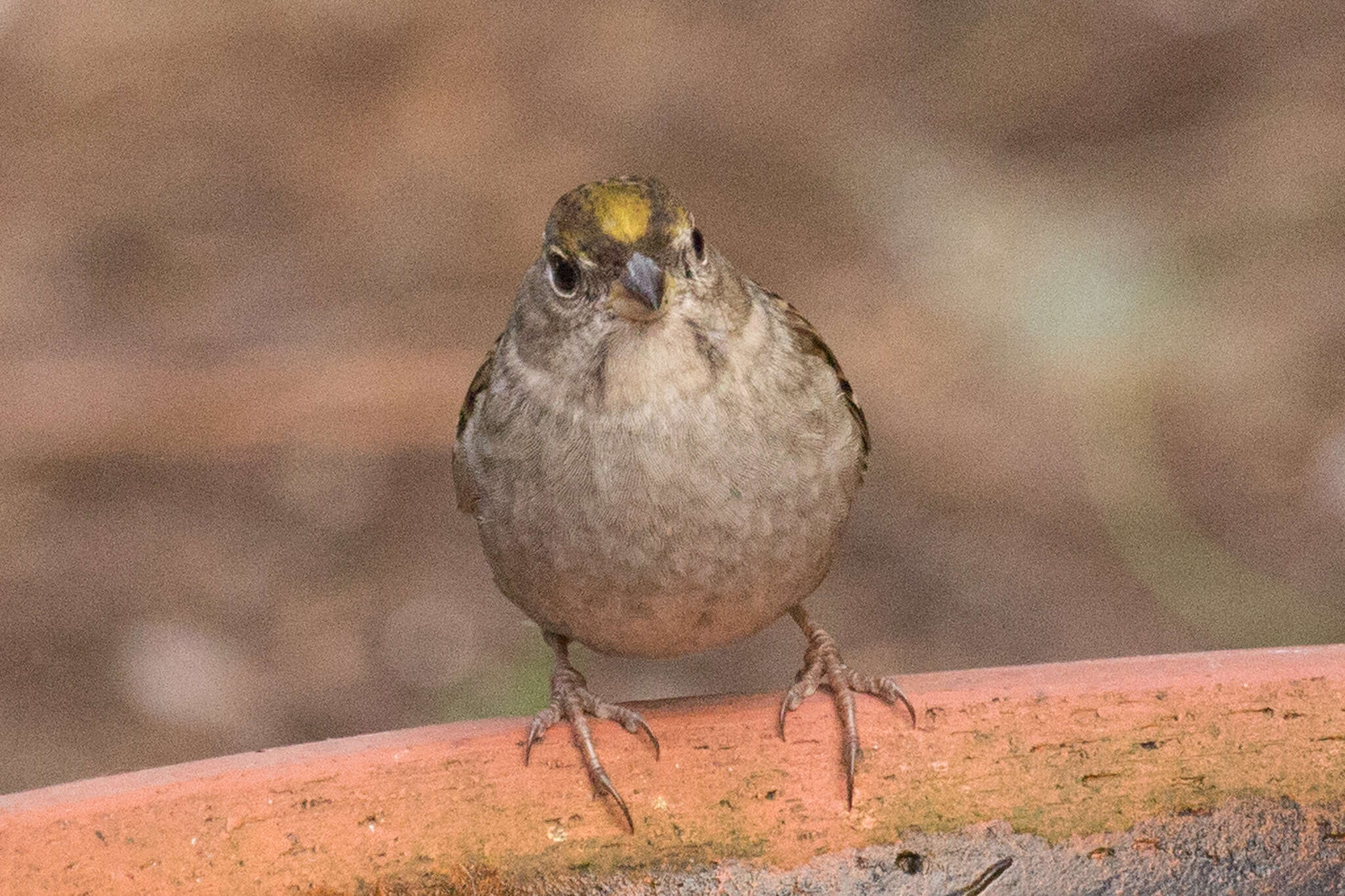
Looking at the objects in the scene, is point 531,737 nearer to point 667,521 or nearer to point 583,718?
point 583,718

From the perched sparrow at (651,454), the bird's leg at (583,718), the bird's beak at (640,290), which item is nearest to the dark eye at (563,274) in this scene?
the perched sparrow at (651,454)

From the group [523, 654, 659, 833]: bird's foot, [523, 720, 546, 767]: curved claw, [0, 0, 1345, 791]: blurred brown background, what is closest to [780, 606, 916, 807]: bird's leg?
[523, 654, 659, 833]: bird's foot

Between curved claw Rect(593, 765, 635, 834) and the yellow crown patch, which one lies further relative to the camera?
the yellow crown patch

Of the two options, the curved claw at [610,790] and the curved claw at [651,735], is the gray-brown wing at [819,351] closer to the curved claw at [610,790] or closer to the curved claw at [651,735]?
the curved claw at [651,735]

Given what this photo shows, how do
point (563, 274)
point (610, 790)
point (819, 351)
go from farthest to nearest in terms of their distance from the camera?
point (819, 351), point (563, 274), point (610, 790)

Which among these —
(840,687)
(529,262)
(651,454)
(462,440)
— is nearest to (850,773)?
(840,687)

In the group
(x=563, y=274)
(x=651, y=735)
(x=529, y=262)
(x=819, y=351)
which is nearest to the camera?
(x=651, y=735)

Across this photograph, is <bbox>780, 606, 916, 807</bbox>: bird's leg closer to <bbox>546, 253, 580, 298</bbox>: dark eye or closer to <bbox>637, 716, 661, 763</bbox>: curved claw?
<bbox>637, 716, 661, 763</bbox>: curved claw

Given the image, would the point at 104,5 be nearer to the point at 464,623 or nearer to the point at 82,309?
the point at 82,309
